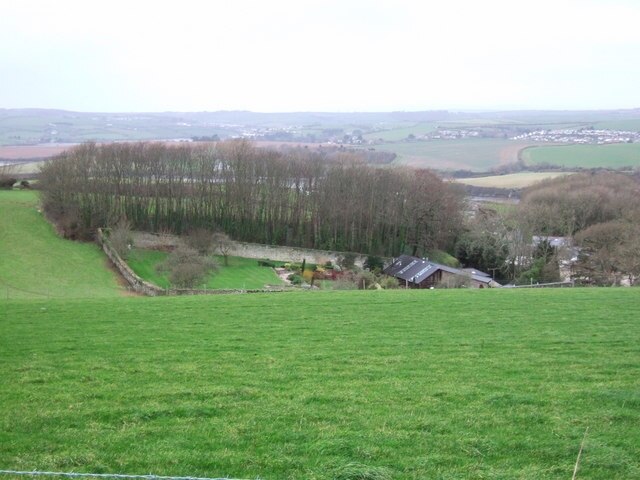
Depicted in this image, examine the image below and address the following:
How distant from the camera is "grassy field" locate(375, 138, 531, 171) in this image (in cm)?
11969

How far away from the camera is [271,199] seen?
190 ft

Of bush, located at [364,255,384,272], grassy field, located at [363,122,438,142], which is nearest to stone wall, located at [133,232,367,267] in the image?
bush, located at [364,255,384,272]

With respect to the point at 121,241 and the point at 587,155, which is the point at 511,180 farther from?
the point at 121,241

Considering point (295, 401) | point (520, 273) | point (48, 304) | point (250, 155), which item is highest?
point (250, 155)

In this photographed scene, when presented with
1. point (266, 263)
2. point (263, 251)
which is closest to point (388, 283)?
point (266, 263)

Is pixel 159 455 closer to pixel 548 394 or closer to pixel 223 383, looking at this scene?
pixel 223 383

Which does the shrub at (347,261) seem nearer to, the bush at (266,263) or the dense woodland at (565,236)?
the bush at (266,263)

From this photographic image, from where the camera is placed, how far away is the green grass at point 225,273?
41.3 meters

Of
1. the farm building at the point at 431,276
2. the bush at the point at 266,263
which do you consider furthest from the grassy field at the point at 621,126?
the bush at the point at 266,263

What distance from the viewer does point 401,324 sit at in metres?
17.3

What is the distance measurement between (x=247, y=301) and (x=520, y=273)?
31.4m

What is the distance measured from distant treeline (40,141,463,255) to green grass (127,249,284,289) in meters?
6.30

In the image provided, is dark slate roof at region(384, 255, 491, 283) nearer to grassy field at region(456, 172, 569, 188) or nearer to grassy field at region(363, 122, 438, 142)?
grassy field at region(456, 172, 569, 188)

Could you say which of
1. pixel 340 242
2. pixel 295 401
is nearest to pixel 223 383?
pixel 295 401
